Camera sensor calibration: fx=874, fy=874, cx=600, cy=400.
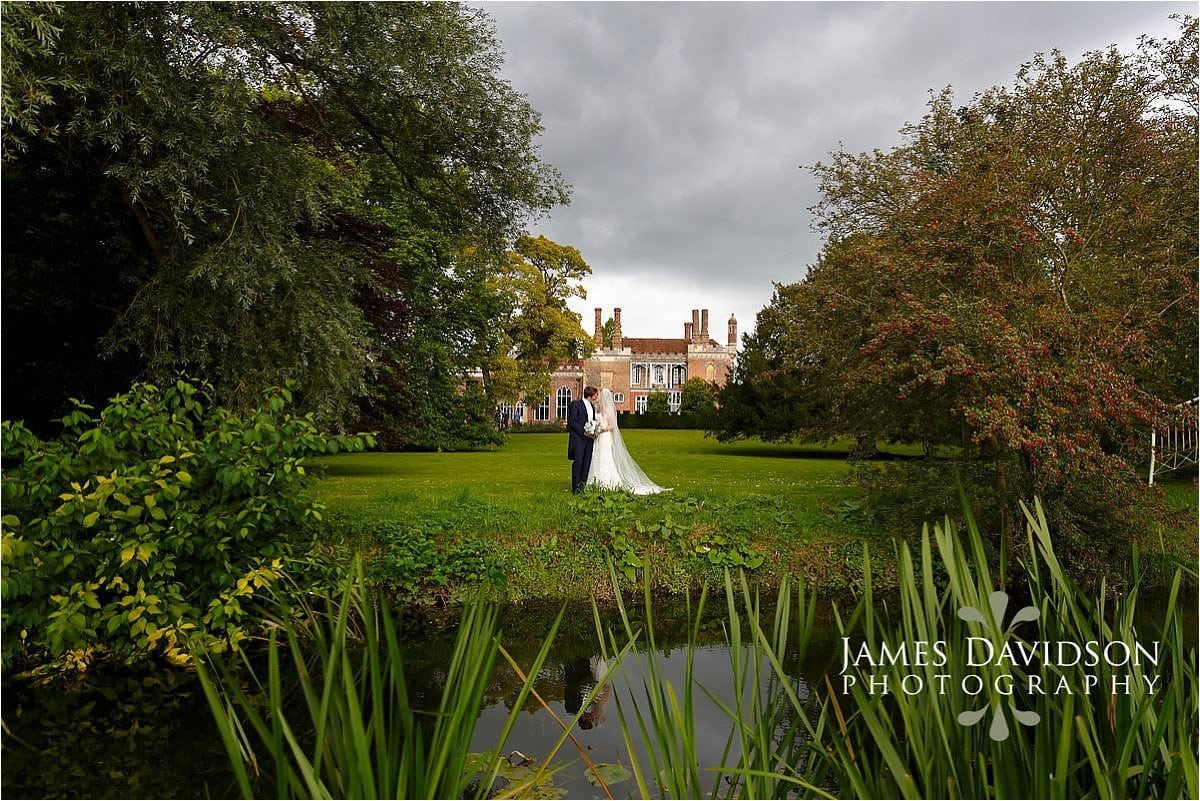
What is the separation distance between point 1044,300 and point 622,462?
4971mm

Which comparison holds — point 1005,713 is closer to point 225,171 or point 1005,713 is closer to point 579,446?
point 225,171

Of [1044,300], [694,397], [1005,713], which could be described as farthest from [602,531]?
[694,397]

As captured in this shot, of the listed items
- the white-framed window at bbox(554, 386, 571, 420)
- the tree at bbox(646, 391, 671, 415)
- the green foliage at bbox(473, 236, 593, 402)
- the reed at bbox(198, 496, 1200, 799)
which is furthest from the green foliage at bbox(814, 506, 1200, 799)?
the white-framed window at bbox(554, 386, 571, 420)

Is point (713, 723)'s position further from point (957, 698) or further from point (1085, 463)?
point (1085, 463)

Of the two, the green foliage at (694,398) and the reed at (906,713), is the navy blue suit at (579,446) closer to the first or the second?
the reed at (906,713)

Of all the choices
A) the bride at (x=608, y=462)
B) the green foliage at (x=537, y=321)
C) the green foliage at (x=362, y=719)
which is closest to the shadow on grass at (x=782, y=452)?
the green foliage at (x=537, y=321)

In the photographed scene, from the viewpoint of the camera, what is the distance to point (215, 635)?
6082 mm

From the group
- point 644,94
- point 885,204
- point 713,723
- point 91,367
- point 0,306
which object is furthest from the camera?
point 885,204

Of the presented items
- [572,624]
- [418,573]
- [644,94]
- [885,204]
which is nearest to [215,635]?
[418,573]

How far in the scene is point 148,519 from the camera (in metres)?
6.02

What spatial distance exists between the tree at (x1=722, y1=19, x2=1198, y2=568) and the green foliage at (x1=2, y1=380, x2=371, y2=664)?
14.4 ft

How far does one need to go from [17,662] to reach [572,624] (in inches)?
158

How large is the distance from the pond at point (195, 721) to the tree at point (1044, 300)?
7.90ft

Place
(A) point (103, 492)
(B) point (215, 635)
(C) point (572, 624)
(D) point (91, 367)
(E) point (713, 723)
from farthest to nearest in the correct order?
(D) point (91, 367) < (C) point (572, 624) < (B) point (215, 635) < (A) point (103, 492) < (E) point (713, 723)
